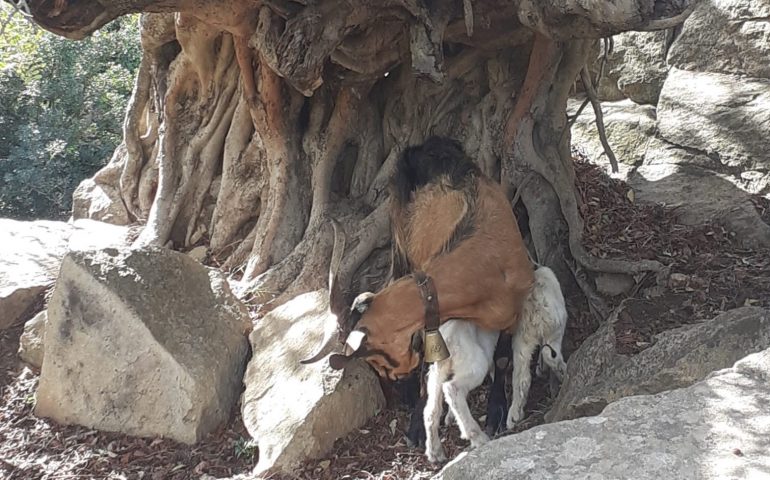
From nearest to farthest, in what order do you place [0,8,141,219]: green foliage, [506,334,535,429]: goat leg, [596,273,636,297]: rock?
[506,334,535,429]: goat leg < [596,273,636,297]: rock < [0,8,141,219]: green foliage

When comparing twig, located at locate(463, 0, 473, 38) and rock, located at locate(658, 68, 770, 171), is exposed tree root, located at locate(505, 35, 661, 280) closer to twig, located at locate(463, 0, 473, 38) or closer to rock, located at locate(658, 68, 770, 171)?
twig, located at locate(463, 0, 473, 38)

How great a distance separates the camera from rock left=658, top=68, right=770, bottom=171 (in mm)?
6594

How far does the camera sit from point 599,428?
2.78m

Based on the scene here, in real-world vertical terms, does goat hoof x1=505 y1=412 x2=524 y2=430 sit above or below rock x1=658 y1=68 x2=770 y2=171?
below

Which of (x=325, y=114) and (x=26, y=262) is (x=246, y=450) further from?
(x=26, y=262)

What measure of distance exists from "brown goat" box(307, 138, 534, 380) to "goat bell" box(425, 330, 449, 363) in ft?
0.29

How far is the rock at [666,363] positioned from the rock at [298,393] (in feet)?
3.49

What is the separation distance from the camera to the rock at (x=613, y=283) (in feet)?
16.9

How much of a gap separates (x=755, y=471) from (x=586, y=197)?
4.29m

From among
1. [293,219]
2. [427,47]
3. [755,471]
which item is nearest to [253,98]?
[293,219]

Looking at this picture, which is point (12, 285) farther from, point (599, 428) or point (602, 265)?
point (599, 428)

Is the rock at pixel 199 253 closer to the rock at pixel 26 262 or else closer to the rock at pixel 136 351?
the rock at pixel 26 262

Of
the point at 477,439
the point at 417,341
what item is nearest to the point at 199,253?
the point at 417,341

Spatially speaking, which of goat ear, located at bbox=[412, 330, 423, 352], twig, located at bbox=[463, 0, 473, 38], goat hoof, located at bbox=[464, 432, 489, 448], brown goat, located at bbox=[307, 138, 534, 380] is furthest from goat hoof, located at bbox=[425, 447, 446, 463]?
twig, located at bbox=[463, 0, 473, 38]
